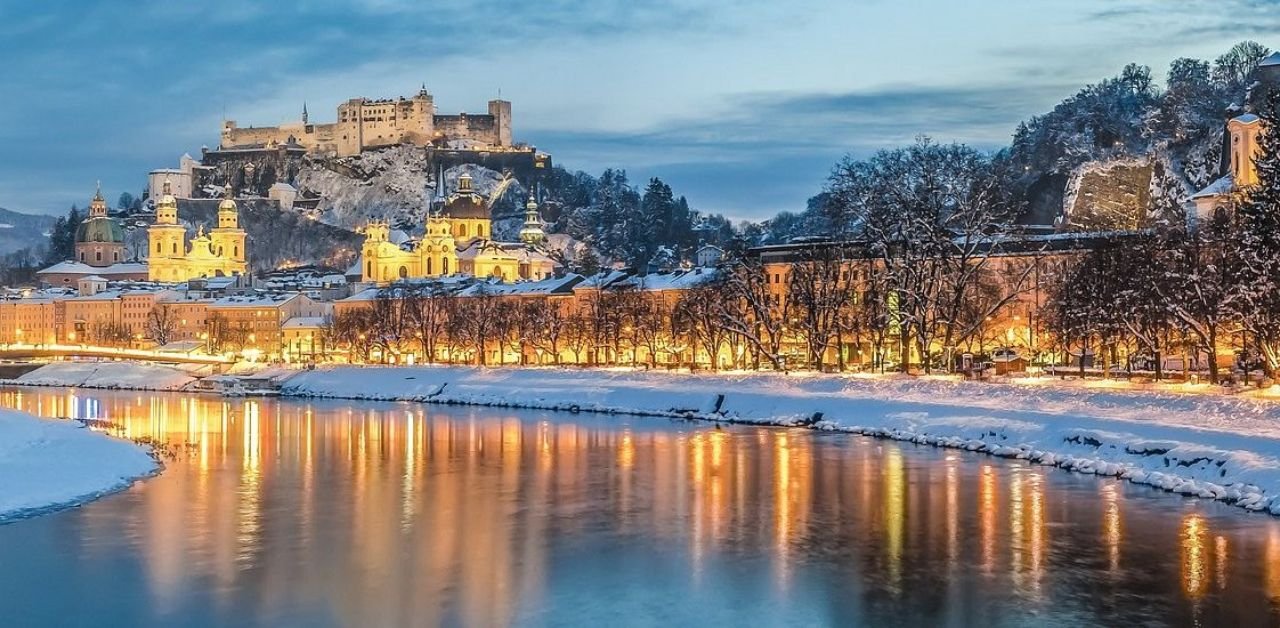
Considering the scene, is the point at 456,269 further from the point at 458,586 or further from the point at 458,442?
the point at 458,586

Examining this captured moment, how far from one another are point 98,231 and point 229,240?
18812 millimetres

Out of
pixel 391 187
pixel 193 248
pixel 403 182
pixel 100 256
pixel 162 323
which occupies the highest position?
pixel 403 182

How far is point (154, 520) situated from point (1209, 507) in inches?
810

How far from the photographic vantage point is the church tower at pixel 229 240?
18838 cm

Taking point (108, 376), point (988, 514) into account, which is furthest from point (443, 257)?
point (988, 514)

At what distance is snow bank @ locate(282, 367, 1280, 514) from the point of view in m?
31.8

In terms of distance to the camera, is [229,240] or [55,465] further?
[229,240]

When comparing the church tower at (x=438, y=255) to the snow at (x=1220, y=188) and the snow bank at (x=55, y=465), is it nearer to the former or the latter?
the snow at (x=1220, y=188)

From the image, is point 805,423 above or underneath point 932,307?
underneath

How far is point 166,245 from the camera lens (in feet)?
605

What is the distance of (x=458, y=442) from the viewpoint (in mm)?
46812

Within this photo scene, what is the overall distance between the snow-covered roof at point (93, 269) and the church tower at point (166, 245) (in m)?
1.70

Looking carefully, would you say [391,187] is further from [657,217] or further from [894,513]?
[894,513]

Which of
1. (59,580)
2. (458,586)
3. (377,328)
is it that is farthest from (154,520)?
(377,328)
